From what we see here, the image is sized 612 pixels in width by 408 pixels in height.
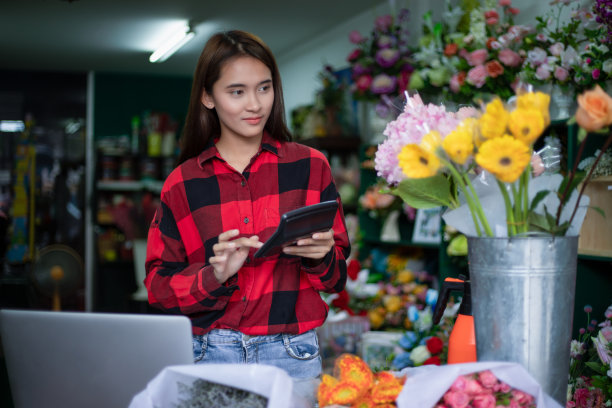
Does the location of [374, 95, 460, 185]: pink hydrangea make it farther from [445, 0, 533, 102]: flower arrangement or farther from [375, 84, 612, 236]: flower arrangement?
[445, 0, 533, 102]: flower arrangement

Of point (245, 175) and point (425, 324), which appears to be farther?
point (425, 324)

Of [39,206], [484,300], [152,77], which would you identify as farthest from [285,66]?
[484,300]

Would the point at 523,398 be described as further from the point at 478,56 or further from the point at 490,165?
the point at 478,56

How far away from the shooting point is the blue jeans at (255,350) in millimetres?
1472

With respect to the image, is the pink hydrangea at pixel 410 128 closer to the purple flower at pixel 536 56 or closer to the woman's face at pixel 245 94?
the woman's face at pixel 245 94

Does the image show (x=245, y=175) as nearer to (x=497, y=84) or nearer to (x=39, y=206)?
(x=497, y=84)

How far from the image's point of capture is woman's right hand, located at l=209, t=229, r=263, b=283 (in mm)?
1294

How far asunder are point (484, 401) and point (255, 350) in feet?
2.07

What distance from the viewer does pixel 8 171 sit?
803cm

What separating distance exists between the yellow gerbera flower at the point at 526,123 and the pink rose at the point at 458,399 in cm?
40

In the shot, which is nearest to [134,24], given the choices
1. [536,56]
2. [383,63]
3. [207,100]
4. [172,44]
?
[172,44]

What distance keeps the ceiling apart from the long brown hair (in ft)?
11.8

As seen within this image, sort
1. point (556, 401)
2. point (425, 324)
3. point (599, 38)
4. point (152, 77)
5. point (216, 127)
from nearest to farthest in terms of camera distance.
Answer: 1. point (556, 401)
2. point (216, 127)
3. point (599, 38)
4. point (425, 324)
5. point (152, 77)

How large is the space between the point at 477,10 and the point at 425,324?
5.47 ft
